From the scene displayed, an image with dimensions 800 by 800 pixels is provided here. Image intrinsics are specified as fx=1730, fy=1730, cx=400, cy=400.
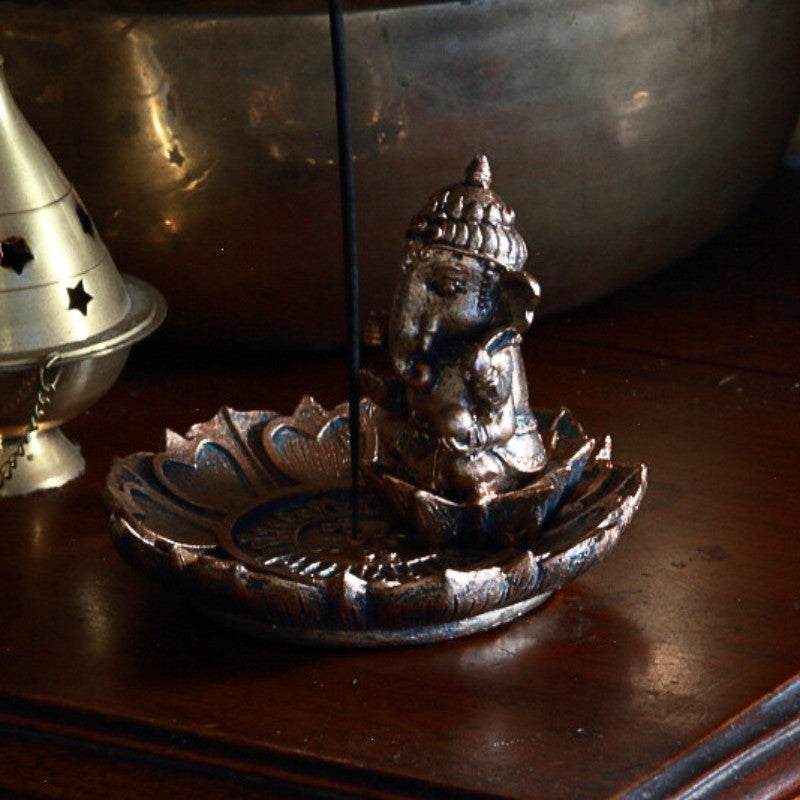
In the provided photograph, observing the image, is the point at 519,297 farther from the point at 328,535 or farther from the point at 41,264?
the point at 41,264

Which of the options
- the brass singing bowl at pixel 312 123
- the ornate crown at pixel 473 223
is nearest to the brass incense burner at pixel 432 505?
the ornate crown at pixel 473 223

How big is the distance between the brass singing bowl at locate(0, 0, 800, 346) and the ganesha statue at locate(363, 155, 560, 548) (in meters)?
0.22

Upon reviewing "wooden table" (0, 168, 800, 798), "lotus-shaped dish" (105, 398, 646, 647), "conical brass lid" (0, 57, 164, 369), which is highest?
"conical brass lid" (0, 57, 164, 369)

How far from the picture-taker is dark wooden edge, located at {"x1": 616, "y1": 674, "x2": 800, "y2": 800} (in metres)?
0.52

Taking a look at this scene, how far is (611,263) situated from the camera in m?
0.94

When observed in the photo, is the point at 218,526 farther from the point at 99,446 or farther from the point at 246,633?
the point at 99,446

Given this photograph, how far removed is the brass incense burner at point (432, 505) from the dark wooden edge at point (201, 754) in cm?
5

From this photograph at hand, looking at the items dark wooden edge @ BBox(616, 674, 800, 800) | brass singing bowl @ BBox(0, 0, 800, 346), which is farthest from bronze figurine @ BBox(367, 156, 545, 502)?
brass singing bowl @ BBox(0, 0, 800, 346)

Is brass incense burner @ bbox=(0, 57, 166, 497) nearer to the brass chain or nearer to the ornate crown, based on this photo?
the brass chain

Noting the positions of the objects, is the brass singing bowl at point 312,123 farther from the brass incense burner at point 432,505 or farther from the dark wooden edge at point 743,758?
the dark wooden edge at point 743,758

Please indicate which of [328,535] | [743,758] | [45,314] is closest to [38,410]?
[45,314]

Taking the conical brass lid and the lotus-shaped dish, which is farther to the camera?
the conical brass lid

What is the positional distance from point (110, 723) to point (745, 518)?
28 centimetres

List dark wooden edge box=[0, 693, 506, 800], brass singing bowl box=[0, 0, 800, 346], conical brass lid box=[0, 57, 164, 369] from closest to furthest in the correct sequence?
dark wooden edge box=[0, 693, 506, 800] < conical brass lid box=[0, 57, 164, 369] < brass singing bowl box=[0, 0, 800, 346]
